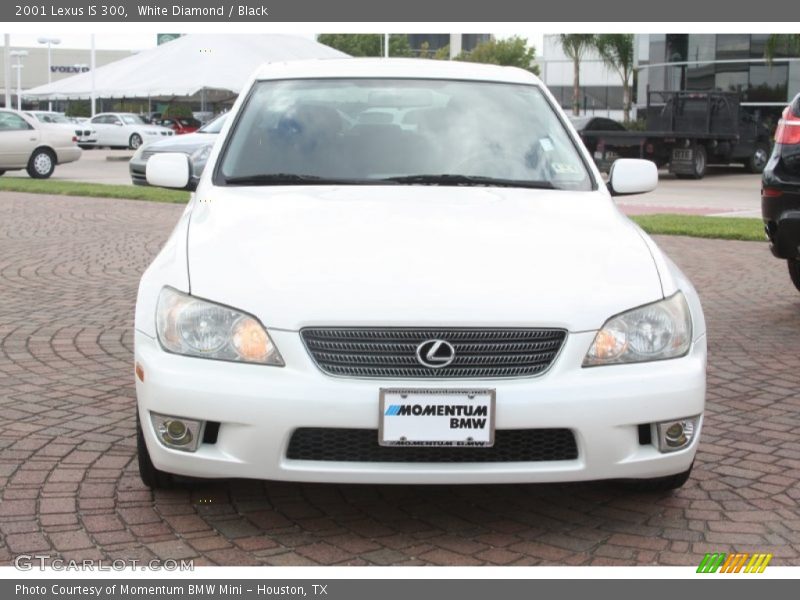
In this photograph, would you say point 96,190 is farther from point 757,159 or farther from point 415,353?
point 757,159

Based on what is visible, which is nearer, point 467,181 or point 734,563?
point 734,563

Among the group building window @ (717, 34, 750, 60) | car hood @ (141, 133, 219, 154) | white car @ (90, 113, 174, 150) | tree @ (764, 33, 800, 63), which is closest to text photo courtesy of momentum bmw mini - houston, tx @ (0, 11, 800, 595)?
car hood @ (141, 133, 219, 154)

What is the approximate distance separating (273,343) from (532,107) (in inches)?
87.6

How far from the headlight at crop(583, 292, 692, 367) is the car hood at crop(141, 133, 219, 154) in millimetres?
15524

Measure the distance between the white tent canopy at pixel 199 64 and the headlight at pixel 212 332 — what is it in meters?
31.8

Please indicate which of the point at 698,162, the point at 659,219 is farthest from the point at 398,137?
the point at 698,162

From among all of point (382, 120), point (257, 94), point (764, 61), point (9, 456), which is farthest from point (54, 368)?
point (764, 61)

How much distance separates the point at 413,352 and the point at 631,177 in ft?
7.09

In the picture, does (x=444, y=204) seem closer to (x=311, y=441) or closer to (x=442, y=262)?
(x=442, y=262)

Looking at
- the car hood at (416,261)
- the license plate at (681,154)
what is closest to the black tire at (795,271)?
the car hood at (416,261)

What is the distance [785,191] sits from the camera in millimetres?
7293

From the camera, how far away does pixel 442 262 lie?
12.1ft

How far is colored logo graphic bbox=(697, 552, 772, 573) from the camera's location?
352cm

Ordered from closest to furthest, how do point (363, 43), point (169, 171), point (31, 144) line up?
point (169, 171), point (31, 144), point (363, 43)
